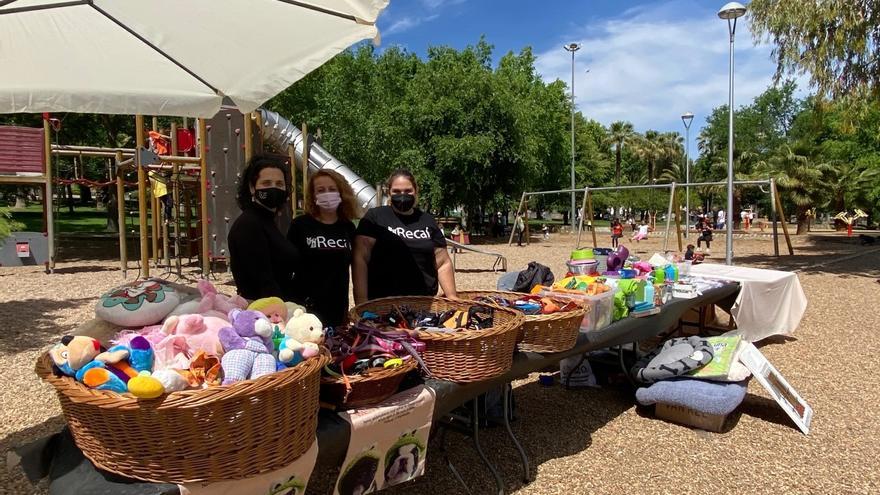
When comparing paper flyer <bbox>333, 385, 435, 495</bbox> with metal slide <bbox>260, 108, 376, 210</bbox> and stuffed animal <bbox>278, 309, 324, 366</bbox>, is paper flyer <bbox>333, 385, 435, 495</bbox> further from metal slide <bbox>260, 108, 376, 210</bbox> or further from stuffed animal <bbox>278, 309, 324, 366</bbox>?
metal slide <bbox>260, 108, 376, 210</bbox>

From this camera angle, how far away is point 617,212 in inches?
1903

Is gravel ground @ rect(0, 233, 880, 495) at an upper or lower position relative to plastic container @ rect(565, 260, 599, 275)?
lower

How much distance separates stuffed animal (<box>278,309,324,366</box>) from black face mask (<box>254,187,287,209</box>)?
0.90 meters

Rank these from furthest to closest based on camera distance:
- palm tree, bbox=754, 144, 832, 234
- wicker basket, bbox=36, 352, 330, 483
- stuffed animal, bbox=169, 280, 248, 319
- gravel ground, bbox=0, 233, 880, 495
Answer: palm tree, bbox=754, 144, 832, 234 < gravel ground, bbox=0, 233, 880, 495 < stuffed animal, bbox=169, 280, 248, 319 < wicker basket, bbox=36, 352, 330, 483

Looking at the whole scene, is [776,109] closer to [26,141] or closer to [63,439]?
[26,141]

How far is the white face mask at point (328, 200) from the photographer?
9.77 feet

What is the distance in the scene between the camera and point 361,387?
2.04 metres

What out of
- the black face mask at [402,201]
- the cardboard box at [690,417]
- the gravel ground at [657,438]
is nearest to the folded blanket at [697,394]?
the cardboard box at [690,417]

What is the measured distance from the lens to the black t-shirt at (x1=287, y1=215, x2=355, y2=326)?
2.94m

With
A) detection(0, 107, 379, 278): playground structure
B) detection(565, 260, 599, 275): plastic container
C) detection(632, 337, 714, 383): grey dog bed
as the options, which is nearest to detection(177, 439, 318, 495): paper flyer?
detection(565, 260, 599, 275): plastic container

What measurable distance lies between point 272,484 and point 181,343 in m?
0.50

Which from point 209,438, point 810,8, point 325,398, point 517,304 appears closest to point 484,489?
point 517,304

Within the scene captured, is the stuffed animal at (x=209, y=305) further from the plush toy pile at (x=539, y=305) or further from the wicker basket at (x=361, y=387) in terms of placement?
the plush toy pile at (x=539, y=305)

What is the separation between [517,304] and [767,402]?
→ 106 inches
